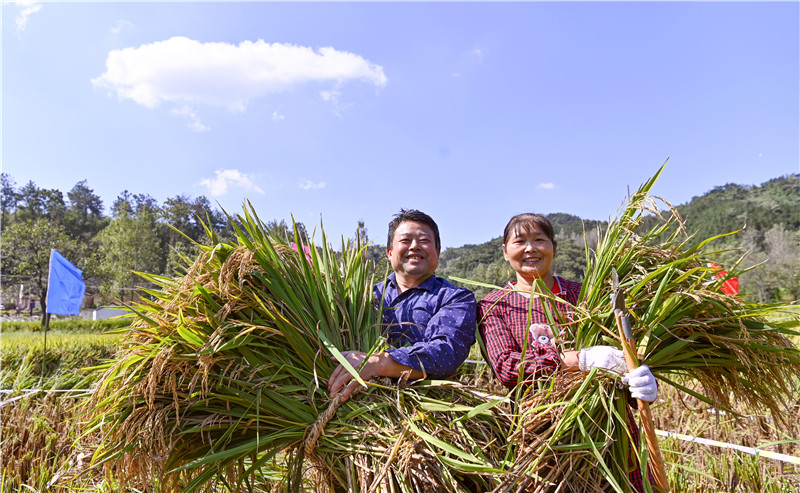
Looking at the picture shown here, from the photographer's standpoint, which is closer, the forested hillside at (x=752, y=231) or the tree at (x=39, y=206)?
the forested hillside at (x=752, y=231)

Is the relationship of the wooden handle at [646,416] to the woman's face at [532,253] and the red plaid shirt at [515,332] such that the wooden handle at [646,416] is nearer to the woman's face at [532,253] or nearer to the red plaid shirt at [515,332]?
the red plaid shirt at [515,332]

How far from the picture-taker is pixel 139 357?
171 cm

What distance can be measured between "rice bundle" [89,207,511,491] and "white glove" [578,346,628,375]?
0.38 m

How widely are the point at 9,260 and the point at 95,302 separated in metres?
15.3

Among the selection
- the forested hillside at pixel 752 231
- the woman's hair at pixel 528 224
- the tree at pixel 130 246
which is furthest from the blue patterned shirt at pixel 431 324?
the tree at pixel 130 246

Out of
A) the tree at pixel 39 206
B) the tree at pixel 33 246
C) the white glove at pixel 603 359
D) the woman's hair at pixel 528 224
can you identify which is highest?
the tree at pixel 39 206

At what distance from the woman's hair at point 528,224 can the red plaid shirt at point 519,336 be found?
0.26 meters

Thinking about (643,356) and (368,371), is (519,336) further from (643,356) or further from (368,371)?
(368,371)

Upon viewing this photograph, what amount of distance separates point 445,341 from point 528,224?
0.75 metres

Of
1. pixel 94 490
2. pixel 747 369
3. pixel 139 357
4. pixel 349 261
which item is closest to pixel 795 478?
pixel 747 369

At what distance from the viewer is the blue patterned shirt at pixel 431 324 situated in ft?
6.31

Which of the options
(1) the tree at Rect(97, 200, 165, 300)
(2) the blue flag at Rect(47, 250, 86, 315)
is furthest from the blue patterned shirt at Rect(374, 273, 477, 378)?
(1) the tree at Rect(97, 200, 165, 300)

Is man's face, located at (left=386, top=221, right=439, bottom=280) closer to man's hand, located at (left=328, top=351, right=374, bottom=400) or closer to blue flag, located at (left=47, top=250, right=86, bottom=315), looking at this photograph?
man's hand, located at (left=328, top=351, right=374, bottom=400)

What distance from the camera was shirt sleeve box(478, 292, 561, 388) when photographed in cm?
189
